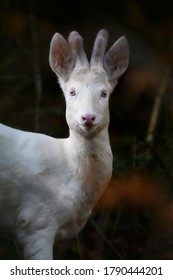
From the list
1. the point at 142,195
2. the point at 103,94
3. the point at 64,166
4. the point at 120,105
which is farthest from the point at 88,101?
the point at 120,105

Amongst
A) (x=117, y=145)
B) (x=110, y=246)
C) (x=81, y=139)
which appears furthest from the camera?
(x=117, y=145)

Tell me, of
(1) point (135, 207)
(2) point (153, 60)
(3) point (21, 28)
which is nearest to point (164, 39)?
(2) point (153, 60)

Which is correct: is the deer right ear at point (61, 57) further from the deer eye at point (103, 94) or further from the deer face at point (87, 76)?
the deer eye at point (103, 94)

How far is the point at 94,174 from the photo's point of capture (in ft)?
17.1

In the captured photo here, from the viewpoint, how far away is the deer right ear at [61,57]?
524 centimetres

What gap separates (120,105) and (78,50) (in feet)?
10.3

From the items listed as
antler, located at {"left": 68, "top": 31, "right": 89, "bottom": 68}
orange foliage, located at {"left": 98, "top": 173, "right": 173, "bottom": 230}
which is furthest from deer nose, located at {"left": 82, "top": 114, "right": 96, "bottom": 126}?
orange foliage, located at {"left": 98, "top": 173, "right": 173, "bottom": 230}

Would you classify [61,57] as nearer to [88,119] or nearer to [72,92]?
[72,92]

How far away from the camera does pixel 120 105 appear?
27.3ft

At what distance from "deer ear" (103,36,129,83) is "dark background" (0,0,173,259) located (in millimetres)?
1655

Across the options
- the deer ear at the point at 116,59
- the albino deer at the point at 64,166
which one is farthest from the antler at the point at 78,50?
the deer ear at the point at 116,59

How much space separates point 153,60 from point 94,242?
1.97 meters

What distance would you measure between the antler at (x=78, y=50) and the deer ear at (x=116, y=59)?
0.13 m

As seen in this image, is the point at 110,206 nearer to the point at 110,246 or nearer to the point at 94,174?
the point at 110,246
